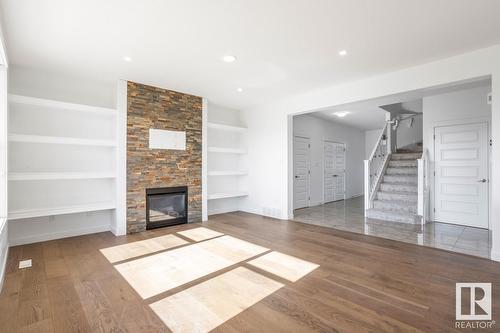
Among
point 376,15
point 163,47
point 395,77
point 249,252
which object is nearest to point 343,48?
point 376,15

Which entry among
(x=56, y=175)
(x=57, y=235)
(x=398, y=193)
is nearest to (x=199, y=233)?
(x=57, y=235)

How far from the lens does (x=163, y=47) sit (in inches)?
133

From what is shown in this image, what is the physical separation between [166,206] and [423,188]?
563 cm

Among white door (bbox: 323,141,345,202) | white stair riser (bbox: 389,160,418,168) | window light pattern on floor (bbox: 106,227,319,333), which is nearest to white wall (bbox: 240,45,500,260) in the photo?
window light pattern on floor (bbox: 106,227,319,333)

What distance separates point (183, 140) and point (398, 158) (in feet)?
21.4

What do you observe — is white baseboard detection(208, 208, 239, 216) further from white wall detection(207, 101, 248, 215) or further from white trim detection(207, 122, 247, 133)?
white trim detection(207, 122, 247, 133)

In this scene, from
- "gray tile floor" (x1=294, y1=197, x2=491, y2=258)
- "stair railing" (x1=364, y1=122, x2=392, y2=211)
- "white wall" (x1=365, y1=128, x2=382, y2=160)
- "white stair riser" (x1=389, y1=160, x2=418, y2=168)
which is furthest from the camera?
"white wall" (x1=365, y1=128, x2=382, y2=160)

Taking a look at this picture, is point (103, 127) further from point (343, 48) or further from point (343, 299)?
point (343, 299)

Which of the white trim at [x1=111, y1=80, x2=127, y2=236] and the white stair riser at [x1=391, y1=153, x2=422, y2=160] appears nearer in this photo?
the white trim at [x1=111, y1=80, x2=127, y2=236]

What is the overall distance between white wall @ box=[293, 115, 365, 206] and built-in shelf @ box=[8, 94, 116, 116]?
16.0 feet

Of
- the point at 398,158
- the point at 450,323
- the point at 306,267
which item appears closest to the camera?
the point at 450,323

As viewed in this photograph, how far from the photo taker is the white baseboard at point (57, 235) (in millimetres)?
4008

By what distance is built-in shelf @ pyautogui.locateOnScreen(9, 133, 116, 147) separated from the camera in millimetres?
3707

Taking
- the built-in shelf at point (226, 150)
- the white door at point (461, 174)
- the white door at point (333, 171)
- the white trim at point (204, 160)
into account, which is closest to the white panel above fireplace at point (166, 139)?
the white trim at point (204, 160)
